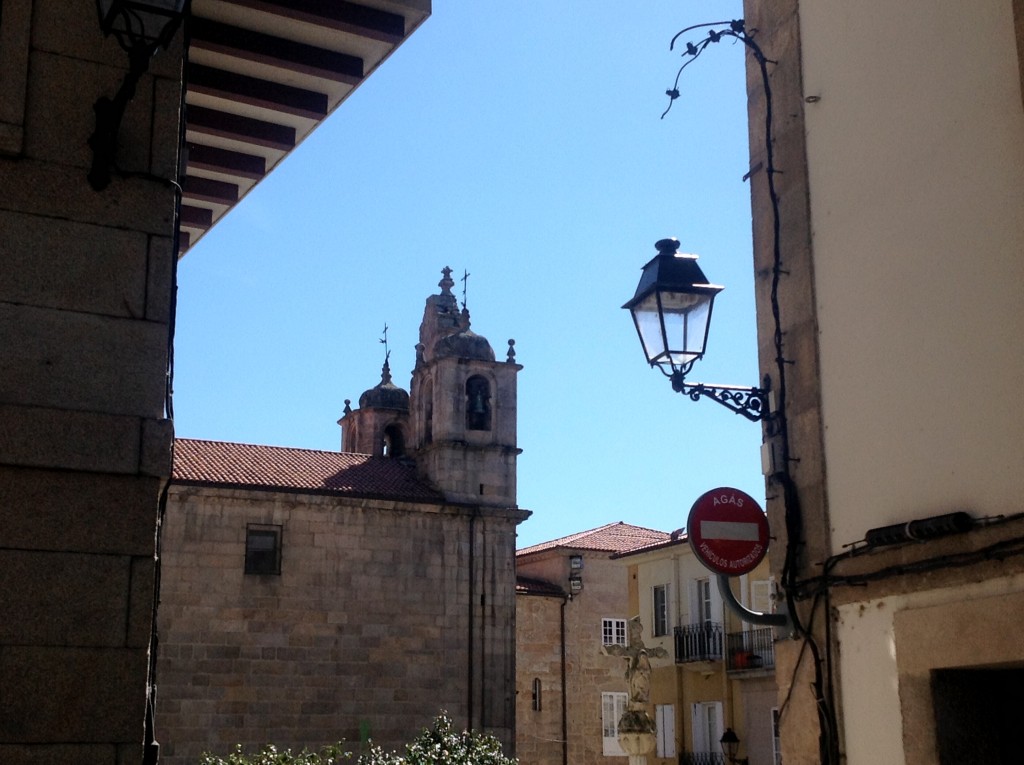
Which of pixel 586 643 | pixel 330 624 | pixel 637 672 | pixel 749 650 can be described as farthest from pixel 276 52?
pixel 586 643

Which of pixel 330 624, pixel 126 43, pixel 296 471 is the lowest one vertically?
pixel 330 624

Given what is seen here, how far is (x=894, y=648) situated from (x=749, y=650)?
2051 cm

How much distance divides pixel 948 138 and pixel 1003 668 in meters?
2.19

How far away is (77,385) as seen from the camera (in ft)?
14.1

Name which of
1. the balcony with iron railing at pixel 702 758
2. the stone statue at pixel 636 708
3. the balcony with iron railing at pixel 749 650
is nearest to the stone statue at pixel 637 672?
the stone statue at pixel 636 708

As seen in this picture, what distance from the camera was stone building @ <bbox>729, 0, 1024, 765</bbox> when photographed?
4.98 m


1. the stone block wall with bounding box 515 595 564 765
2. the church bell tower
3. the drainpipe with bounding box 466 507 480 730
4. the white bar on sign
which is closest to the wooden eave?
the white bar on sign

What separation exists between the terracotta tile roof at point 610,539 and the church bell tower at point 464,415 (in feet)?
26.2

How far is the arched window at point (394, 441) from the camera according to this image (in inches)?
1414

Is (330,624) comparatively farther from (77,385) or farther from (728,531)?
(77,385)

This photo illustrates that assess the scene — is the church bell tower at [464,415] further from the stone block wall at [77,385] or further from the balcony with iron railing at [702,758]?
the stone block wall at [77,385]

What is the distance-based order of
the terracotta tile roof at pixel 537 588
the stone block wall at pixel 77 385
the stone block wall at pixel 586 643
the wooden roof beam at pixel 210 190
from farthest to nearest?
the terracotta tile roof at pixel 537 588 → the stone block wall at pixel 586 643 → the wooden roof beam at pixel 210 190 → the stone block wall at pixel 77 385

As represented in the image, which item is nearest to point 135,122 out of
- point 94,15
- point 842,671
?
point 94,15

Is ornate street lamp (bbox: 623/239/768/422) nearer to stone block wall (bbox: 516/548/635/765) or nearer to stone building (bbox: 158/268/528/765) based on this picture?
stone building (bbox: 158/268/528/765)
